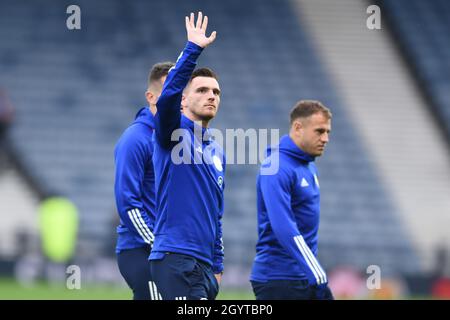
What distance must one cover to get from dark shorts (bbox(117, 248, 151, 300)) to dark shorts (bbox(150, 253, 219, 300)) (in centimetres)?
103

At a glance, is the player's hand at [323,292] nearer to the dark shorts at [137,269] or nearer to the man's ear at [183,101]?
the dark shorts at [137,269]

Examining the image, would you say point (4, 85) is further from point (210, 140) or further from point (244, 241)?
point (210, 140)

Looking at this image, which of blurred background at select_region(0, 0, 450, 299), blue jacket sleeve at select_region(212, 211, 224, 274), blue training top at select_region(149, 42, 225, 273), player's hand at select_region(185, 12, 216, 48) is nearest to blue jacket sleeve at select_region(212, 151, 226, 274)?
blue jacket sleeve at select_region(212, 211, 224, 274)

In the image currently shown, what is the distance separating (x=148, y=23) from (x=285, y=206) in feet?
53.5

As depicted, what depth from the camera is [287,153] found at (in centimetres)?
724

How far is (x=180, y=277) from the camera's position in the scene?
596cm

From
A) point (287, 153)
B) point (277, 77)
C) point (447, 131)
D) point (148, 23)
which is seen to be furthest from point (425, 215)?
point (287, 153)

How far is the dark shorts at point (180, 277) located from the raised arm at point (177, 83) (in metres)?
0.72

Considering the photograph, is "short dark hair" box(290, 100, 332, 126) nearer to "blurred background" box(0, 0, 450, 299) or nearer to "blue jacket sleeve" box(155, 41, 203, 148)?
"blue jacket sleeve" box(155, 41, 203, 148)

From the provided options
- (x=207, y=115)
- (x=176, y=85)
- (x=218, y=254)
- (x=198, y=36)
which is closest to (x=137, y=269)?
(x=218, y=254)

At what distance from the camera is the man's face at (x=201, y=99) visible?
623cm

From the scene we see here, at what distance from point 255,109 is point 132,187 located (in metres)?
14.9

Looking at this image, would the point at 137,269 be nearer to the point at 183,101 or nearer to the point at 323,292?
the point at 323,292

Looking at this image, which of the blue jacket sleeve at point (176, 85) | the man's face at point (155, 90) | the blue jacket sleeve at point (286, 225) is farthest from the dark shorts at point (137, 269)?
the blue jacket sleeve at point (176, 85)
